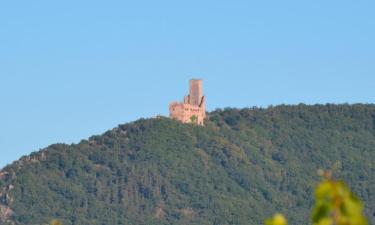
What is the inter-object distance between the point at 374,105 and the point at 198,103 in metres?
27.5

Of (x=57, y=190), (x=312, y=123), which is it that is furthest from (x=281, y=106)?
(x=57, y=190)

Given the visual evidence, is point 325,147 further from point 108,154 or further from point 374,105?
point 108,154

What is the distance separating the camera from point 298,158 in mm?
186500

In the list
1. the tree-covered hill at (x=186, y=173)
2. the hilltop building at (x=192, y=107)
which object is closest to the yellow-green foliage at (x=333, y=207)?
the tree-covered hill at (x=186, y=173)

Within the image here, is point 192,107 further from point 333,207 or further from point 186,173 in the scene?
point 333,207

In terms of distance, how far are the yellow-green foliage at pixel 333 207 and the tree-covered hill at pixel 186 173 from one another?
517 ft

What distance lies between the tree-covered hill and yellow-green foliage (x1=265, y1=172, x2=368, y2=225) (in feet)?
517

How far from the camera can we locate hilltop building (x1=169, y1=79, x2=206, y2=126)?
175125mm

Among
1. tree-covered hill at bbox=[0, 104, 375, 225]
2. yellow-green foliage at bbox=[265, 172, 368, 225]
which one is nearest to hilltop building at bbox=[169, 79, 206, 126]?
tree-covered hill at bbox=[0, 104, 375, 225]

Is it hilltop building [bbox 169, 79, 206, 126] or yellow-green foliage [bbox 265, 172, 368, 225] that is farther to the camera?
hilltop building [bbox 169, 79, 206, 126]

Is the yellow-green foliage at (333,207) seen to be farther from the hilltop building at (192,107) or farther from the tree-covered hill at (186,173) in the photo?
the hilltop building at (192,107)

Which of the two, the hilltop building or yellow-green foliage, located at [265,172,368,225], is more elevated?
the hilltop building

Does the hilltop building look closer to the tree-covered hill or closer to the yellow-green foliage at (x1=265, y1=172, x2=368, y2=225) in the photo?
the tree-covered hill

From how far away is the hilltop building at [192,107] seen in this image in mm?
175125
